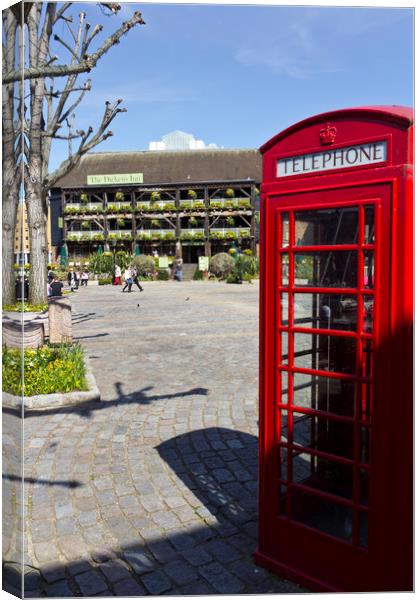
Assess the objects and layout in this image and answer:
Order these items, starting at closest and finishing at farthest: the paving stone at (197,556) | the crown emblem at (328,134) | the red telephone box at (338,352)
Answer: the red telephone box at (338,352) < the crown emblem at (328,134) < the paving stone at (197,556)

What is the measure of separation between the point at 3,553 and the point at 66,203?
163ft

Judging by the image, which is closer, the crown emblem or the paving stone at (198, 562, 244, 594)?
the crown emblem

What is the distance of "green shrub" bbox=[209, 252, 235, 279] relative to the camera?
40.0 m

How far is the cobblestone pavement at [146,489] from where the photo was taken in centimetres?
310

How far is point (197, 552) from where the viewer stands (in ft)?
11.0

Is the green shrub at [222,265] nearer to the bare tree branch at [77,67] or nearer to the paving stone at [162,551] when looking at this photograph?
the bare tree branch at [77,67]

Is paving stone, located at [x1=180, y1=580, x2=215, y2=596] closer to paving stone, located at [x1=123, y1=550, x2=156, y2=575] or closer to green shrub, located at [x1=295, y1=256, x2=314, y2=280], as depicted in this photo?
paving stone, located at [x1=123, y1=550, x2=156, y2=575]

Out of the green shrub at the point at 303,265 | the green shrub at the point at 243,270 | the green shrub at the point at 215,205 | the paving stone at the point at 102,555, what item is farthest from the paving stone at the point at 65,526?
the green shrub at the point at 215,205

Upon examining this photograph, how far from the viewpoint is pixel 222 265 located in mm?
40156

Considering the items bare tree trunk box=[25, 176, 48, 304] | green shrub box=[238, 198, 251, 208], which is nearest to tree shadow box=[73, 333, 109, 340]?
bare tree trunk box=[25, 176, 48, 304]

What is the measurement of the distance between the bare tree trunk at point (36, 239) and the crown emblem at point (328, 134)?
10.9 m

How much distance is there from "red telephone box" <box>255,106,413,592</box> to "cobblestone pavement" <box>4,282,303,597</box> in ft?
1.64

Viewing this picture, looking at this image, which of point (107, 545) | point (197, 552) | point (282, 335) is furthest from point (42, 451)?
point (282, 335)

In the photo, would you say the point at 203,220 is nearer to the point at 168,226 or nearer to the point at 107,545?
the point at 168,226
